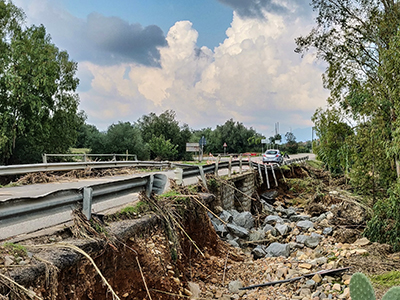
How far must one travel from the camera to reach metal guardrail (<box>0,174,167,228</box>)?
3.17 m

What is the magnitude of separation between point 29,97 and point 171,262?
24.8 meters

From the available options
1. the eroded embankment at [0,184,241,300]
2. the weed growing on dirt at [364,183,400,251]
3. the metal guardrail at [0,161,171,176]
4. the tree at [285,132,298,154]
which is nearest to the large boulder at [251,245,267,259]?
the eroded embankment at [0,184,241,300]

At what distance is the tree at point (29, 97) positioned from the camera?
24.9 metres

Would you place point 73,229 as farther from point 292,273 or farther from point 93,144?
point 93,144

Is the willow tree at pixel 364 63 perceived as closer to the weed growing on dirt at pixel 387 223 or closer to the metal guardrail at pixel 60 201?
the weed growing on dirt at pixel 387 223

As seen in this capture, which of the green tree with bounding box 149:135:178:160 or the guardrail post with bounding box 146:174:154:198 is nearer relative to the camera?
the guardrail post with bounding box 146:174:154:198

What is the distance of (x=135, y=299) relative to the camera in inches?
167

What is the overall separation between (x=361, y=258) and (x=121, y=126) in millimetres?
38361

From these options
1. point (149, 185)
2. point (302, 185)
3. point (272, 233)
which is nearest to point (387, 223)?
point (272, 233)

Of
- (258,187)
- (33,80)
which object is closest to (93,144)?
(33,80)

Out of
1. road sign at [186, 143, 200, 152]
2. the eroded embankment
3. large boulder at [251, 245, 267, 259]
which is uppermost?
road sign at [186, 143, 200, 152]

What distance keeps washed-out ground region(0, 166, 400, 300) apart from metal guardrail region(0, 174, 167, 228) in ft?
0.89

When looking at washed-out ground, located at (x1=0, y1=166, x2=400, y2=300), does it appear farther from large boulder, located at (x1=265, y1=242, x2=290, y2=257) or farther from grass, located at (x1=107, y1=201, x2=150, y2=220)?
large boulder, located at (x1=265, y1=242, x2=290, y2=257)

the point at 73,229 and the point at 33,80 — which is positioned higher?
the point at 33,80
